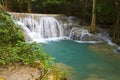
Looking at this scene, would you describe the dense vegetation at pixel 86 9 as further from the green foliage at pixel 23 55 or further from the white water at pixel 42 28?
the green foliage at pixel 23 55

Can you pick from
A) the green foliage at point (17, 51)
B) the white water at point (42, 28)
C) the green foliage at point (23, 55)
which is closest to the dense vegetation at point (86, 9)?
the white water at point (42, 28)

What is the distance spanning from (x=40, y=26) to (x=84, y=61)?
5281 mm

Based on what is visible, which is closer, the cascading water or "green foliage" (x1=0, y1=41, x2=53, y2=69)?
"green foliage" (x1=0, y1=41, x2=53, y2=69)

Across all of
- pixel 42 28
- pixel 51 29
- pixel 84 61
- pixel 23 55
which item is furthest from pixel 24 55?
pixel 51 29

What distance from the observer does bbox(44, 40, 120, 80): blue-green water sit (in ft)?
25.7

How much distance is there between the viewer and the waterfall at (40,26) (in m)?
13.7

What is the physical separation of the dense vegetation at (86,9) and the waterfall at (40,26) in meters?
1.92

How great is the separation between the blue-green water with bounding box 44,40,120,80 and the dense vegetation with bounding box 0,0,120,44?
7.44 ft

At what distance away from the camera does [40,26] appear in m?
14.2

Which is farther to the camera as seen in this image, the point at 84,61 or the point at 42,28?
the point at 42,28

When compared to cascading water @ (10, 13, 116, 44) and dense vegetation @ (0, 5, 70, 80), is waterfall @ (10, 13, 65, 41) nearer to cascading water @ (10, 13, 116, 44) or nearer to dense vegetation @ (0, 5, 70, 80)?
cascading water @ (10, 13, 116, 44)

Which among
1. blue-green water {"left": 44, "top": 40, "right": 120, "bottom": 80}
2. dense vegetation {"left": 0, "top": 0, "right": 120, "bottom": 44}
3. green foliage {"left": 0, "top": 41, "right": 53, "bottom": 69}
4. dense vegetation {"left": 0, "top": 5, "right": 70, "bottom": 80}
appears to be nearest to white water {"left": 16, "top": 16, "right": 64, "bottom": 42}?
blue-green water {"left": 44, "top": 40, "right": 120, "bottom": 80}

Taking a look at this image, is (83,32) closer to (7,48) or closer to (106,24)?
(106,24)

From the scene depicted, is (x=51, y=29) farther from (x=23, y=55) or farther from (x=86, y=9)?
(x=23, y=55)
